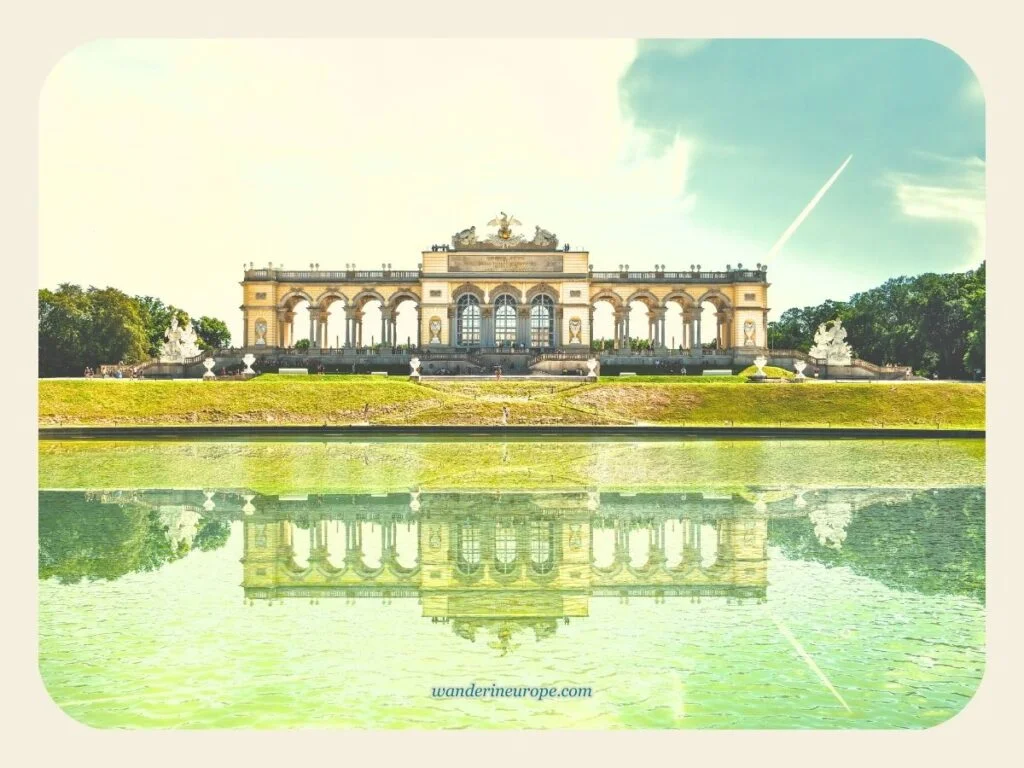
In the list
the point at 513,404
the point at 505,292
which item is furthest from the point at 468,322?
the point at 513,404

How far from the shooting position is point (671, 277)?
5359 cm

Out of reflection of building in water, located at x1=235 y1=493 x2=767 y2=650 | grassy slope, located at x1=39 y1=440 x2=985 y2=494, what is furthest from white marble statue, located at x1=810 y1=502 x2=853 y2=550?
grassy slope, located at x1=39 y1=440 x2=985 y2=494

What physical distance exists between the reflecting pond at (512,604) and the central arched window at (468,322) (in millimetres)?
35694

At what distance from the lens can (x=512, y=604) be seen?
32.0 ft

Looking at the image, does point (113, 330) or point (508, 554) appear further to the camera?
point (113, 330)

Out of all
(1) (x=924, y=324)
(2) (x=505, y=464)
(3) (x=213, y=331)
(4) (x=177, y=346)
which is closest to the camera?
(2) (x=505, y=464)

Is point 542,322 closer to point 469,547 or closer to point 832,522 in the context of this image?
point 832,522

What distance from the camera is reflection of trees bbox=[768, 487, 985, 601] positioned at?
11.1m

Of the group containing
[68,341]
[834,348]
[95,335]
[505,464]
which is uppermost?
[95,335]

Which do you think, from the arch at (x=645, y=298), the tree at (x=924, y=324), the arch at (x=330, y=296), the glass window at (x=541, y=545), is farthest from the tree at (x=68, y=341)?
the tree at (x=924, y=324)

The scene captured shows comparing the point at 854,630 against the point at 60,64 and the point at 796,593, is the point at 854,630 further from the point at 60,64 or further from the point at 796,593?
the point at 60,64

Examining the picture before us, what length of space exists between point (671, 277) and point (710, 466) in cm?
3343

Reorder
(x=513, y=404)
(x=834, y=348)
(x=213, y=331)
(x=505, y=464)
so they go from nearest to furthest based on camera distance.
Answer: (x=505, y=464) < (x=513, y=404) < (x=834, y=348) < (x=213, y=331)

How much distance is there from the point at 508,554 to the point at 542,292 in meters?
42.2
